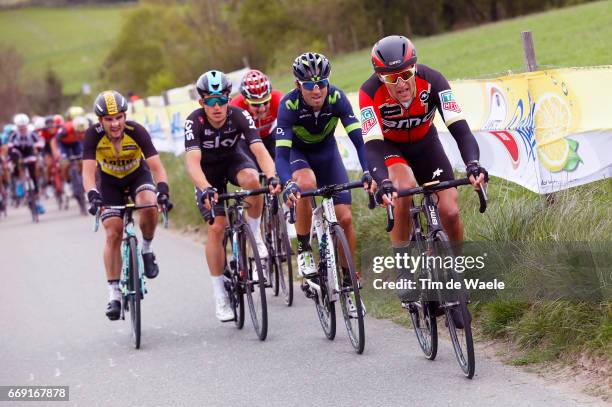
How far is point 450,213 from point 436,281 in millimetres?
549

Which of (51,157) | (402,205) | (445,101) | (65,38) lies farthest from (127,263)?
(65,38)

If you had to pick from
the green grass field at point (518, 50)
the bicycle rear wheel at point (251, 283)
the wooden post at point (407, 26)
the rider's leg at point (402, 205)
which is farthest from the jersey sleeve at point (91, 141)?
the wooden post at point (407, 26)

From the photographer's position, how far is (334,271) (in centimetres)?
770

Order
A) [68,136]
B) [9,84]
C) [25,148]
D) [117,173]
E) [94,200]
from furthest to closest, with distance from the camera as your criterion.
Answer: [9,84], [25,148], [68,136], [117,173], [94,200]

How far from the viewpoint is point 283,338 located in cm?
852

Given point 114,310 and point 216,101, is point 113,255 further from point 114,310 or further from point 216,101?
point 216,101

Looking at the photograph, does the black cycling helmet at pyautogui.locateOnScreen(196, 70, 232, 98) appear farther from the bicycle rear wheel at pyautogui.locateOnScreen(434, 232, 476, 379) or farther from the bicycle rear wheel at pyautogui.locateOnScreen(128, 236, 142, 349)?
the bicycle rear wheel at pyautogui.locateOnScreen(434, 232, 476, 379)

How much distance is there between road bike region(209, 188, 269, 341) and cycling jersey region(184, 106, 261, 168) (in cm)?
50

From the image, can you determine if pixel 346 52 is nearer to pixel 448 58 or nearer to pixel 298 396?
pixel 448 58

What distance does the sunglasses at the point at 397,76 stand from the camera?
22.2 ft

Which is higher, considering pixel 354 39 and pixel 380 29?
pixel 380 29

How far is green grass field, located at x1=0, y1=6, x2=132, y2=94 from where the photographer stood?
10631 cm

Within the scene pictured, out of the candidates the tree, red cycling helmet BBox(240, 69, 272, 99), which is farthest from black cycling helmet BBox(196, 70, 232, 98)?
the tree

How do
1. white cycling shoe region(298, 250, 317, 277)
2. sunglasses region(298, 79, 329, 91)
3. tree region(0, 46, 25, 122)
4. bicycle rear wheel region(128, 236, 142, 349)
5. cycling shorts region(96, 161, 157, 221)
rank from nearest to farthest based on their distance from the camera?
sunglasses region(298, 79, 329, 91) < white cycling shoe region(298, 250, 317, 277) < bicycle rear wheel region(128, 236, 142, 349) < cycling shorts region(96, 161, 157, 221) < tree region(0, 46, 25, 122)
